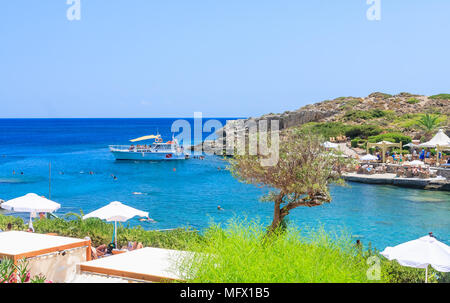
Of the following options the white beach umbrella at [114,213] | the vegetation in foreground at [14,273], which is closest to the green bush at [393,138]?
the white beach umbrella at [114,213]

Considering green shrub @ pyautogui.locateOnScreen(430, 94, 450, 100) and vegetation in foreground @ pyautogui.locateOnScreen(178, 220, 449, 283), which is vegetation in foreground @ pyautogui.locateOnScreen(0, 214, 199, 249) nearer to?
vegetation in foreground @ pyautogui.locateOnScreen(178, 220, 449, 283)

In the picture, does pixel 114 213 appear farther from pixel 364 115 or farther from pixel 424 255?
pixel 364 115

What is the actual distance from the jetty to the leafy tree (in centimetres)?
2393

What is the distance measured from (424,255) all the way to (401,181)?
26578 millimetres

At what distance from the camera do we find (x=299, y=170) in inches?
424

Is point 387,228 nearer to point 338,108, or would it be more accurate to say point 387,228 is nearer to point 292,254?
point 292,254

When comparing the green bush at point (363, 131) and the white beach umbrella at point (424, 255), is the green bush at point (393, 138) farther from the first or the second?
the white beach umbrella at point (424, 255)

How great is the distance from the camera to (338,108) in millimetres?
80250

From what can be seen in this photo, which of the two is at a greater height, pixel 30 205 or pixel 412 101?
pixel 412 101

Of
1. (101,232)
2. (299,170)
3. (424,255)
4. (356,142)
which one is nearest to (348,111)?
(356,142)

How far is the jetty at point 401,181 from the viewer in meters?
32.2

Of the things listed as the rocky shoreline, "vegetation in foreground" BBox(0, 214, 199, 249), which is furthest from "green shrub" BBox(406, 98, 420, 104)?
"vegetation in foreground" BBox(0, 214, 199, 249)

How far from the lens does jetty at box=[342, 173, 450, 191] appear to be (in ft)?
105
